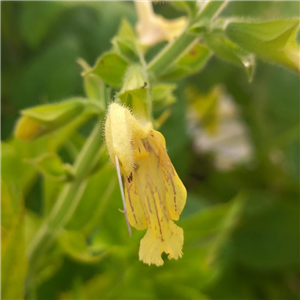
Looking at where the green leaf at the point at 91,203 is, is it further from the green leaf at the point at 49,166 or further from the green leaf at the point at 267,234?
the green leaf at the point at 267,234

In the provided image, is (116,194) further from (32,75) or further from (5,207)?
(32,75)

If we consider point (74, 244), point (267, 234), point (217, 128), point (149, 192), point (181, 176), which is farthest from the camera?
point (217, 128)

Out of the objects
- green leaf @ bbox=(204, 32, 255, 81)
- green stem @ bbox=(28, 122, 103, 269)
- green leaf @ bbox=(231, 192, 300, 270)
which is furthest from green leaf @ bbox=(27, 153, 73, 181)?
green leaf @ bbox=(231, 192, 300, 270)

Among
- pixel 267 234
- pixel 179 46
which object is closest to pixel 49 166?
pixel 179 46

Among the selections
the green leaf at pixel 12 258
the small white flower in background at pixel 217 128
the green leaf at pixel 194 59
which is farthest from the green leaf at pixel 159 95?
the small white flower in background at pixel 217 128

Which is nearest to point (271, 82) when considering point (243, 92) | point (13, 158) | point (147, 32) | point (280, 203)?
point (243, 92)

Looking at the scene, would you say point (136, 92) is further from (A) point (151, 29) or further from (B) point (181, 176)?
(B) point (181, 176)
